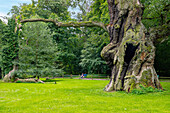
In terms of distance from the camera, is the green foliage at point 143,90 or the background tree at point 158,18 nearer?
the green foliage at point 143,90

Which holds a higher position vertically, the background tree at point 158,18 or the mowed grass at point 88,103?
the background tree at point 158,18

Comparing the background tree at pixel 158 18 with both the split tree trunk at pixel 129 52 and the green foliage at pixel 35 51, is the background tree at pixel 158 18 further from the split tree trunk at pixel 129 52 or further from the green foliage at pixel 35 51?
the green foliage at pixel 35 51

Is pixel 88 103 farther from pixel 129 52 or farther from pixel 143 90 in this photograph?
pixel 129 52

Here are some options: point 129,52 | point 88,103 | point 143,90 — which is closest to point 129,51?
point 129,52

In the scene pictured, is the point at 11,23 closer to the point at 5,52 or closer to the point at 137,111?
the point at 5,52

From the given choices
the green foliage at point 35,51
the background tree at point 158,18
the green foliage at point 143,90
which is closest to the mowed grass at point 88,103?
the green foliage at point 143,90

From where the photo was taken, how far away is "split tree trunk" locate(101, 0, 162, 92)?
10.8 meters

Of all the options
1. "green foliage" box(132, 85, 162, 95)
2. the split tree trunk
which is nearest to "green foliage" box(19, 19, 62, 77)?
the split tree trunk

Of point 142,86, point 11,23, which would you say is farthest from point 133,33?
point 11,23

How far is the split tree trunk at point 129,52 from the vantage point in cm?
1076

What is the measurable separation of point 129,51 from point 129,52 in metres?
0.08

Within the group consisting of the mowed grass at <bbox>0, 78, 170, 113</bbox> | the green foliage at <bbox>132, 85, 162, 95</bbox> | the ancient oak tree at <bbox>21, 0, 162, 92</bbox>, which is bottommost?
the mowed grass at <bbox>0, 78, 170, 113</bbox>

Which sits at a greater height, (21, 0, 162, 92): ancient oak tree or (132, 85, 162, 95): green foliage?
A: (21, 0, 162, 92): ancient oak tree

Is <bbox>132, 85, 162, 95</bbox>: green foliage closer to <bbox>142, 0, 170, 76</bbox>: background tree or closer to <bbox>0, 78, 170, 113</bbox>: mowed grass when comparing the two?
<bbox>0, 78, 170, 113</bbox>: mowed grass
